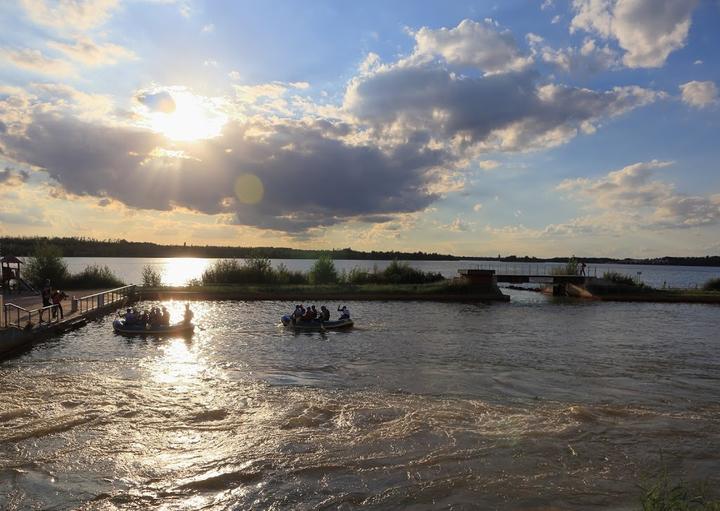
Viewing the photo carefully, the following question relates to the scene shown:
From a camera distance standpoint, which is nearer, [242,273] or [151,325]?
[151,325]

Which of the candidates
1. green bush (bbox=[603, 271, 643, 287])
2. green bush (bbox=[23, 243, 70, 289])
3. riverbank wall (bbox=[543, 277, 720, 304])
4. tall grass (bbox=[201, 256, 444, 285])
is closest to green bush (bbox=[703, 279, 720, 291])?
riverbank wall (bbox=[543, 277, 720, 304])

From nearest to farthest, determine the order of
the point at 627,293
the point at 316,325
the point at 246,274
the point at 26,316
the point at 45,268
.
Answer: the point at 26,316
the point at 316,325
the point at 45,268
the point at 627,293
the point at 246,274

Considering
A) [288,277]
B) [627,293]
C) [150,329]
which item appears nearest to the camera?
[150,329]

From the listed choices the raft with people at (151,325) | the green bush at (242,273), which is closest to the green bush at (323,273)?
the green bush at (242,273)

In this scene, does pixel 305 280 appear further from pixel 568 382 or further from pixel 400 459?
pixel 400 459

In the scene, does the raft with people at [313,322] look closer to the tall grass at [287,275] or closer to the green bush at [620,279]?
the tall grass at [287,275]

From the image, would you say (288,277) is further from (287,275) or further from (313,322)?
(313,322)

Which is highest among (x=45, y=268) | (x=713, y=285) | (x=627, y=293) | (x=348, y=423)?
(x=45, y=268)

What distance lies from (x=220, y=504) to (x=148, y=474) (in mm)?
2098

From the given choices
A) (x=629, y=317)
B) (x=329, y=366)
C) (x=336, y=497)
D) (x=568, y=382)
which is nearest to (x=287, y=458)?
(x=336, y=497)

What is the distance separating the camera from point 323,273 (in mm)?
58688

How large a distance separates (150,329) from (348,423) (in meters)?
18.7

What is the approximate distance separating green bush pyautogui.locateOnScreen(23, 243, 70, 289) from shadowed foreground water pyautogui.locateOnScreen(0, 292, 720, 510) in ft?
85.4

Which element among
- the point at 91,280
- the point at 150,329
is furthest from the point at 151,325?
the point at 91,280
